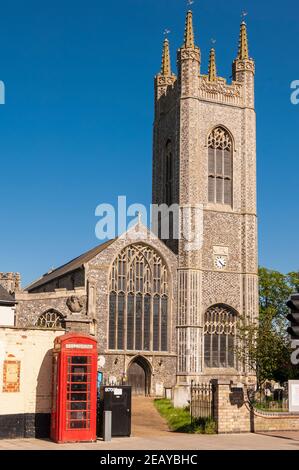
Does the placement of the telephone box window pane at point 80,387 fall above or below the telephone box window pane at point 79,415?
above

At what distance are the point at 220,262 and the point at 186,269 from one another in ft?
9.21

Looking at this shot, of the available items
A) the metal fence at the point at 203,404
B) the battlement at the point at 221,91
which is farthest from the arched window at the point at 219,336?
the metal fence at the point at 203,404

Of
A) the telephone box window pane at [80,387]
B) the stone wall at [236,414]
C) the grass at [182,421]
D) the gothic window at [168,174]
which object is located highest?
the gothic window at [168,174]

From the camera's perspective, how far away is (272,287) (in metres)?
61.9

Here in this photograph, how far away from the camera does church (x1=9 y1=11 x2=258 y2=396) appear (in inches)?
1651

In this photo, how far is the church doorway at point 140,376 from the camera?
42.6m

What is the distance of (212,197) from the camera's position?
46.9m

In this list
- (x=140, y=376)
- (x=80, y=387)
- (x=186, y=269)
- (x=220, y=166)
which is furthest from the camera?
(x=220, y=166)

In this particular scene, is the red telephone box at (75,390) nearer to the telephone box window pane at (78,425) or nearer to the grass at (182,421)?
the telephone box window pane at (78,425)

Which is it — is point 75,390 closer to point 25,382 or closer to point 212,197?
point 25,382

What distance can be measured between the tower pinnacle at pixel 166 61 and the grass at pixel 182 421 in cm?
2815

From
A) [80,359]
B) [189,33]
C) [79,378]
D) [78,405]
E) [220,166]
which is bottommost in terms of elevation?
[78,405]

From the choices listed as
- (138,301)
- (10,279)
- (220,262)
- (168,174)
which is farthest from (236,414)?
(10,279)
